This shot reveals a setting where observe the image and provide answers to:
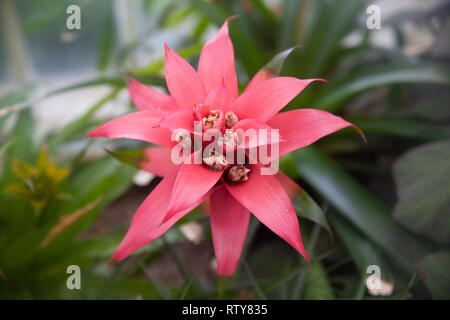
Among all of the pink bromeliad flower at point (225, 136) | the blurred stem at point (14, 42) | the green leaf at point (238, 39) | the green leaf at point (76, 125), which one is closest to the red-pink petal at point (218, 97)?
the pink bromeliad flower at point (225, 136)

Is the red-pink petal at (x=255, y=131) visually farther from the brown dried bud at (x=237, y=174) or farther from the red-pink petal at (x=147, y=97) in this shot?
the red-pink petal at (x=147, y=97)

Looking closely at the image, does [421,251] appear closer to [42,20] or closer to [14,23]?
[42,20]

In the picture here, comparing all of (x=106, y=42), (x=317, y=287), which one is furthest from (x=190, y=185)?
(x=106, y=42)

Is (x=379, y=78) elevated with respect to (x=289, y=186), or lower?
elevated

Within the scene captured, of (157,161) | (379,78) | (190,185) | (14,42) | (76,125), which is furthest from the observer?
(14,42)

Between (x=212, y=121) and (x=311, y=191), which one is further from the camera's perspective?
(x=311, y=191)

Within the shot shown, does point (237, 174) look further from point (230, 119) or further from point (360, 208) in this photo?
point (360, 208)
